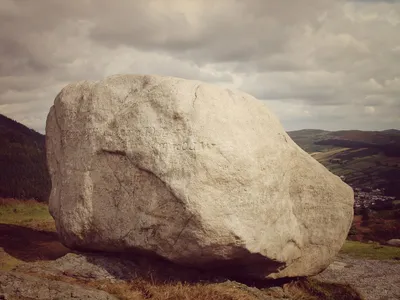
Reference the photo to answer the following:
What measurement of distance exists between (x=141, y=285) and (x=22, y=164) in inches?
2484

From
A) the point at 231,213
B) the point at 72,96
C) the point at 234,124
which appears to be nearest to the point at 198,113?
the point at 234,124

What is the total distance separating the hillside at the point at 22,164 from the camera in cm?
5272

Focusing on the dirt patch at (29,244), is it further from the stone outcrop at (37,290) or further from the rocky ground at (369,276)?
the rocky ground at (369,276)

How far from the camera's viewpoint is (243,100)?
1511 cm

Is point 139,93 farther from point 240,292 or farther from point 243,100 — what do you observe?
point 240,292

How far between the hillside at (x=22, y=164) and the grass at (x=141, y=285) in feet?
78.7

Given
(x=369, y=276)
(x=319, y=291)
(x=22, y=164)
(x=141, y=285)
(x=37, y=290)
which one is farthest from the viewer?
(x=22, y=164)

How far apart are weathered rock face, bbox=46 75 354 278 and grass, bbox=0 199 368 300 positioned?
2.60 ft

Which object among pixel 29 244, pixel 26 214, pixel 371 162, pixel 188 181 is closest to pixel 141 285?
pixel 188 181

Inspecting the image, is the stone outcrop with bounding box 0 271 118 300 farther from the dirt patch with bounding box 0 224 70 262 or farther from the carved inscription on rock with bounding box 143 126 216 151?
the dirt patch with bounding box 0 224 70 262

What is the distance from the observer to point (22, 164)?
6725cm

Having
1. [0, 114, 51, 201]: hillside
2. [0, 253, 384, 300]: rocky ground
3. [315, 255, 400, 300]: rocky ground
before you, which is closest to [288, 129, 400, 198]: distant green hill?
[315, 255, 400, 300]: rocky ground

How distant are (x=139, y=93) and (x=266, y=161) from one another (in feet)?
18.8

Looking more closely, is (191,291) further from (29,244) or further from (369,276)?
(369,276)
